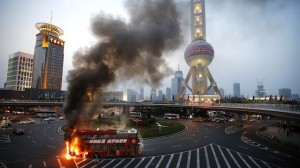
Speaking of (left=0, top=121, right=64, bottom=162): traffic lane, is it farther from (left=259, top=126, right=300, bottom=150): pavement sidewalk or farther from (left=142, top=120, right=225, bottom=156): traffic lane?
(left=259, top=126, right=300, bottom=150): pavement sidewalk

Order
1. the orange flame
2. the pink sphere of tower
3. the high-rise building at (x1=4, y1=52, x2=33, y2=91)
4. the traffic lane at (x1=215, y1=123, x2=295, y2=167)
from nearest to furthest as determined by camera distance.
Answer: the orange flame → the traffic lane at (x1=215, y1=123, x2=295, y2=167) → the pink sphere of tower → the high-rise building at (x1=4, y1=52, x2=33, y2=91)

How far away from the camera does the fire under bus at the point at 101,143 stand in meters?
24.9

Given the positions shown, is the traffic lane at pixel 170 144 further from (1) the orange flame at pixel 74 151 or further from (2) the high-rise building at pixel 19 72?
(2) the high-rise building at pixel 19 72

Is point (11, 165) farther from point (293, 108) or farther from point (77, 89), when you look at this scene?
point (293, 108)

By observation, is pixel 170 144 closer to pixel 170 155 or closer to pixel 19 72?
pixel 170 155

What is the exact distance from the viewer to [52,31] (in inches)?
7003

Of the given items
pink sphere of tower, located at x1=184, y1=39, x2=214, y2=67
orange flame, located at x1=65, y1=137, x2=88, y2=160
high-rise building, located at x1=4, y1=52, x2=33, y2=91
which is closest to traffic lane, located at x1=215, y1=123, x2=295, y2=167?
orange flame, located at x1=65, y1=137, x2=88, y2=160

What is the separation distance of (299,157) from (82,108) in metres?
29.0

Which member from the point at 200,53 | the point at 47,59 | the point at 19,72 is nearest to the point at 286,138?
the point at 200,53

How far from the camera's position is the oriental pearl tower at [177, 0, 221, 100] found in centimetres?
11769

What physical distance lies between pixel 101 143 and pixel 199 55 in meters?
102

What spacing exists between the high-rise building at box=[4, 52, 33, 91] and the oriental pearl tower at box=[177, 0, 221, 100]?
131453mm

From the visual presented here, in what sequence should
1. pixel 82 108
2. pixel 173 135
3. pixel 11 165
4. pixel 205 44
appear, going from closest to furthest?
1. pixel 11 165
2. pixel 82 108
3. pixel 173 135
4. pixel 205 44

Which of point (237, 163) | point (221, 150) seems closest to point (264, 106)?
point (221, 150)
